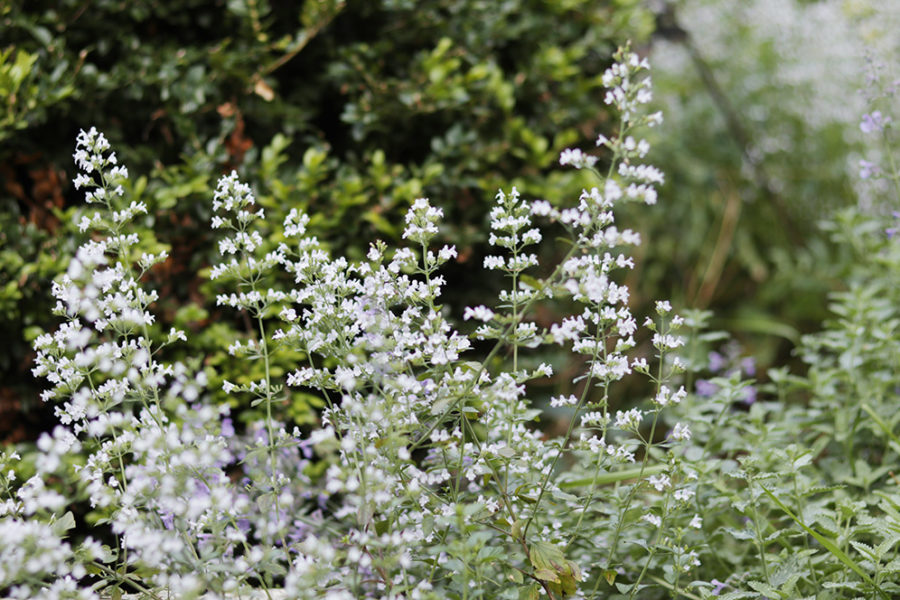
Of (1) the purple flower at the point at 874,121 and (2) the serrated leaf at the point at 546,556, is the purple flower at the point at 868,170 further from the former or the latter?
(2) the serrated leaf at the point at 546,556

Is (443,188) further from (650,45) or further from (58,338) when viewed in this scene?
(650,45)

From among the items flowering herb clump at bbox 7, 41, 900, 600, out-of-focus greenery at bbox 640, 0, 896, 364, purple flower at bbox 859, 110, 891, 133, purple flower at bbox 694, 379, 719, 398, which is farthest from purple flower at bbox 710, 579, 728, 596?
out-of-focus greenery at bbox 640, 0, 896, 364

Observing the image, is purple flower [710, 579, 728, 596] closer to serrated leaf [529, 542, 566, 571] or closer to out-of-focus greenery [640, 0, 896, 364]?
serrated leaf [529, 542, 566, 571]

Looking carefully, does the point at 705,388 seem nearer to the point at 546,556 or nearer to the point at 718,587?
the point at 718,587

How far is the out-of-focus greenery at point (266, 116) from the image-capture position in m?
2.52

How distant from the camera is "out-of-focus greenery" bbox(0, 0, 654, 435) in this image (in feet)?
8.25

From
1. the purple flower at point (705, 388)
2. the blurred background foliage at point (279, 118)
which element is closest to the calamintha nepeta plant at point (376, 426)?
the blurred background foliage at point (279, 118)

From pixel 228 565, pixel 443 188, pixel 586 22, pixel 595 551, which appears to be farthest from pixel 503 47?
pixel 228 565

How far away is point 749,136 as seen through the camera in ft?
16.4

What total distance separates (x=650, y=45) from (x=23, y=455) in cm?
356

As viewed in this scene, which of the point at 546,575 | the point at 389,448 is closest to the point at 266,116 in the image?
the point at 389,448

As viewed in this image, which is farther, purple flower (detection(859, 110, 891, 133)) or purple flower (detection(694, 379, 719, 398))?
purple flower (detection(694, 379, 719, 398))

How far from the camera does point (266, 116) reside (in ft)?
9.17

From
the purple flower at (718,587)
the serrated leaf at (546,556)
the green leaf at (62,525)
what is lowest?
the purple flower at (718,587)
